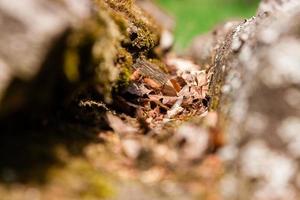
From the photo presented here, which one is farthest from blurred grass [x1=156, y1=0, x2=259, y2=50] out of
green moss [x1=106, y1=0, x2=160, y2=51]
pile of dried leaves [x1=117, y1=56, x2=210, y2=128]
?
pile of dried leaves [x1=117, y1=56, x2=210, y2=128]

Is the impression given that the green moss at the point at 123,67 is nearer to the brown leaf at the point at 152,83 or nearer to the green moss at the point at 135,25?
the brown leaf at the point at 152,83

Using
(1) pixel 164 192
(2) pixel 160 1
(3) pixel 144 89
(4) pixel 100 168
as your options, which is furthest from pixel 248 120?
(2) pixel 160 1

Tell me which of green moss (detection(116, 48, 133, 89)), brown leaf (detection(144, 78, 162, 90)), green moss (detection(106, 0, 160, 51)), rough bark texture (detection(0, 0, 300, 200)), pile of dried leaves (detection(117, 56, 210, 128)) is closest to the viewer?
rough bark texture (detection(0, 0, 300, 200))

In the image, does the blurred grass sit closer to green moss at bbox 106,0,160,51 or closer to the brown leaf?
green moss at bbox 106,0,160,51

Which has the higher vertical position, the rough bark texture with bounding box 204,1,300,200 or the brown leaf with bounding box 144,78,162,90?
the brown leaf with bounding box 144,78,162,90

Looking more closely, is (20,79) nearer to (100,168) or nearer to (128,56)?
(100,168)

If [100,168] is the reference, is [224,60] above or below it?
above

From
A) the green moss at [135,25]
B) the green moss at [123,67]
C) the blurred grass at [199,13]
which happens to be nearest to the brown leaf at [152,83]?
the green moss at [135,25]

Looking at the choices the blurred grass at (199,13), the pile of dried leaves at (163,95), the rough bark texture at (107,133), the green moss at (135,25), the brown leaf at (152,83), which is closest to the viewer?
the rough bark texture at (107,133)

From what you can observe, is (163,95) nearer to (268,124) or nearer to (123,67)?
(123,67)
